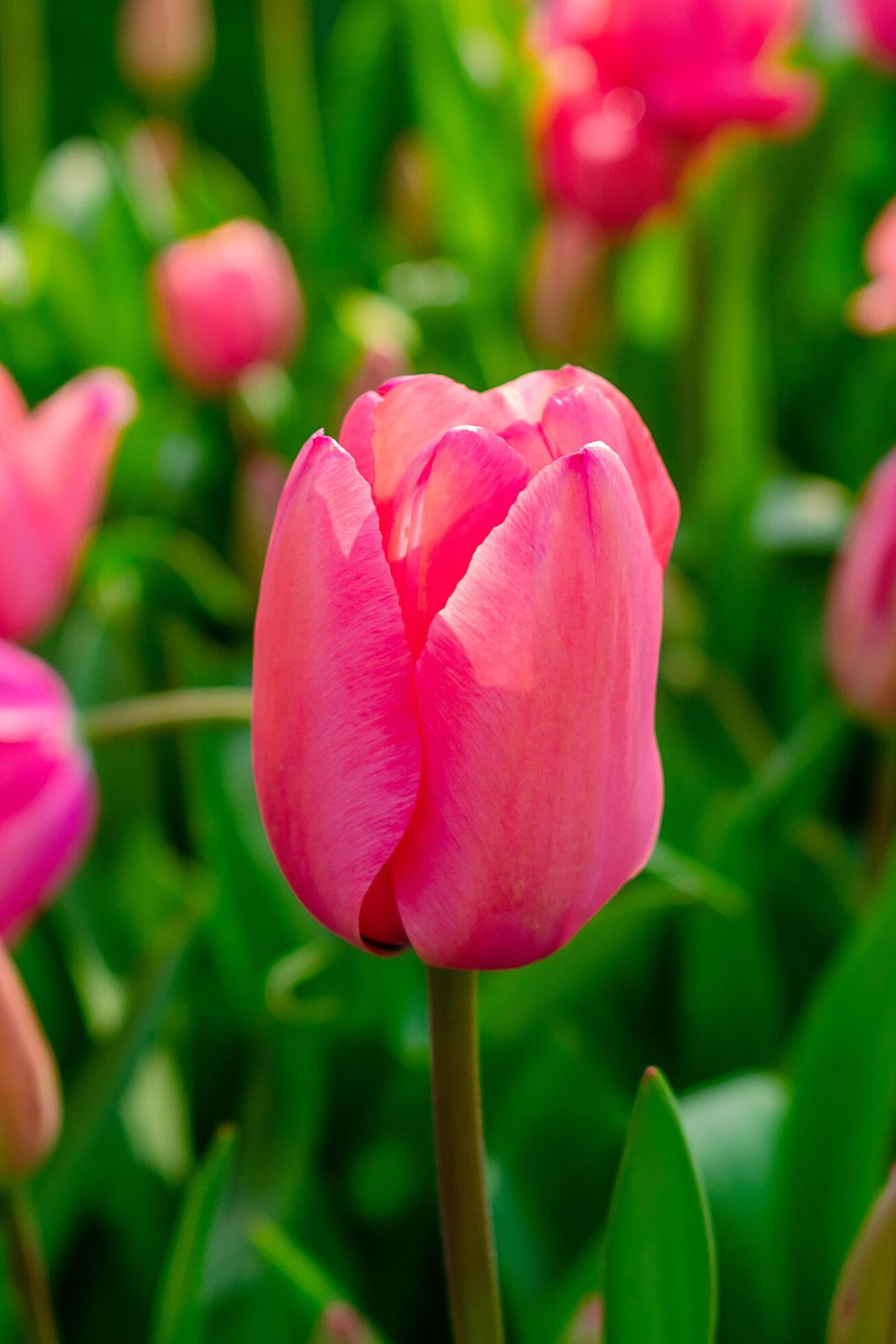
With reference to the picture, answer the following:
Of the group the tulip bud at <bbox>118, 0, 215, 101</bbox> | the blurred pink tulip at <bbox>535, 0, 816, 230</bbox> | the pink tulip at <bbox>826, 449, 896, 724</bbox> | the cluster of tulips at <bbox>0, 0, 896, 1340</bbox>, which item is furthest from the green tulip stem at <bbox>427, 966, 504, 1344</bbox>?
the tulip bud at <bbox>118, 0, 215, 101</bbox>

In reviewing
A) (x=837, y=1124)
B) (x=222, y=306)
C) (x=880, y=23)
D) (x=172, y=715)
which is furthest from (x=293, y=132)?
(x=837, y=1124)

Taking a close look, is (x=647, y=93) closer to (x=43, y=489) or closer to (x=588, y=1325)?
(x=43, y=489)

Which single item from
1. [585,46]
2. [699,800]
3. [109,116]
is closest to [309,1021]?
[699,800]

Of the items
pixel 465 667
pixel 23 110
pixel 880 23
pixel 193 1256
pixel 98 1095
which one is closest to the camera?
pixel 465 667

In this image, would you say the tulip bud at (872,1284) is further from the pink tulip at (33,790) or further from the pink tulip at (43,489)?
the pink tulip at (43,489)

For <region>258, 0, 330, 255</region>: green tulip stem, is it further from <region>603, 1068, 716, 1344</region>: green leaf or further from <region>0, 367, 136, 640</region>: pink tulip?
<region>603, 1068, 716, 1344</region>: green leaf

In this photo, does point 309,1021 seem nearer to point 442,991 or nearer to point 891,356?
point 442,991

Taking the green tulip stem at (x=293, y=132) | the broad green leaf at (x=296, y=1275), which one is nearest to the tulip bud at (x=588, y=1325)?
the broad green leaf at (x=296, y=1275)
